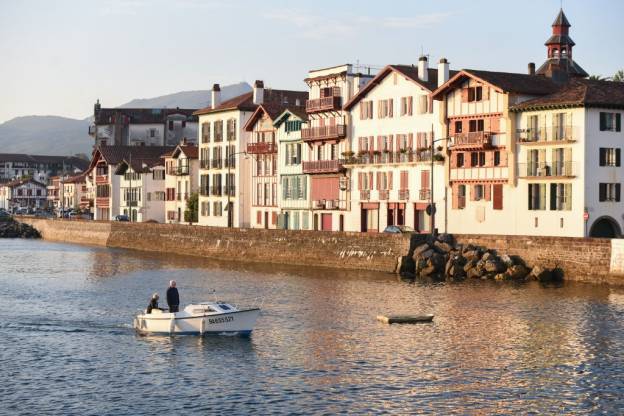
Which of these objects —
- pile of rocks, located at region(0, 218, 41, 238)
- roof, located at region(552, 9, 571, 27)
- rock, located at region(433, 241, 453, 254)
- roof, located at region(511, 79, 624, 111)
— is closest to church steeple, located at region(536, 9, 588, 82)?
roof, located at region(552, 9, 571, 27)

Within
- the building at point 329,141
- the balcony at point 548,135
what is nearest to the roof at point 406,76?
the building at point 329,141

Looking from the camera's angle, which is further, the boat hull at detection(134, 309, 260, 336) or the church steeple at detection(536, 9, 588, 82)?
the church steeple at detection(536, 9, 588, 82)

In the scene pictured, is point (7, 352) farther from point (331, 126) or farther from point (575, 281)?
point (331, 126)

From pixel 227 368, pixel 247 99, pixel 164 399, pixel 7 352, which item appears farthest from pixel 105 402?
pixel 247 99

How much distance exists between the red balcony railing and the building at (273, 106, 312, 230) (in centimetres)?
2426

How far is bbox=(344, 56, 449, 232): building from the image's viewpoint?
99.6 m

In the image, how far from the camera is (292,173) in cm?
11950

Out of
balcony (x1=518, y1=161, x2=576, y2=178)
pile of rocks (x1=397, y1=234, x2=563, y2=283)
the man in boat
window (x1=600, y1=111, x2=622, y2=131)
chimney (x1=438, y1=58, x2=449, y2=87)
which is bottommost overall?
the man in boat

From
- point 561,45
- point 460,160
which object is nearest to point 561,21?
point 561,45

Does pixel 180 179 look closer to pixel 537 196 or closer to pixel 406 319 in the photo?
pixel 537 196

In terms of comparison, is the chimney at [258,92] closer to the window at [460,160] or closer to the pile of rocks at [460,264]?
the window at [460,160]

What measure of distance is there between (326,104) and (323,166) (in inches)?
241

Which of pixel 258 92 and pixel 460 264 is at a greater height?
pixel 258 92

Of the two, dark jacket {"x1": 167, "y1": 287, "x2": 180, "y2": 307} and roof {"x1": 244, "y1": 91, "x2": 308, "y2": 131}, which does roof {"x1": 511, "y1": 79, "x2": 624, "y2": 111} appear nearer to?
roof {"x1": 244, "y1": 91, "x2": 308, "y2": 131}
